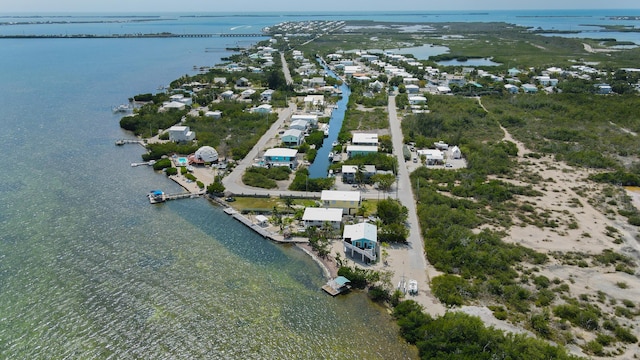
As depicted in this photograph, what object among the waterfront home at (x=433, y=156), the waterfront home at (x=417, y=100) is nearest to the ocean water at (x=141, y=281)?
the waterfront home at (x=433, y=156)

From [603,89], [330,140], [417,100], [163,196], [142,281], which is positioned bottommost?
[330,140]

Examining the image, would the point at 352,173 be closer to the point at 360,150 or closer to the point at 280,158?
the point at 360,150

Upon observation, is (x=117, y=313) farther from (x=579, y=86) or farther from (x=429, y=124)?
(x=579, y=86)

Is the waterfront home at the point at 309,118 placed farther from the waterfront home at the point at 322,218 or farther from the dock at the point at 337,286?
the dock at the point at 337,286

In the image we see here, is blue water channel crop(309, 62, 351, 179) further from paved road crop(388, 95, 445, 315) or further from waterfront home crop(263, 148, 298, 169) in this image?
paved road crop(388, 95, 445, 315)

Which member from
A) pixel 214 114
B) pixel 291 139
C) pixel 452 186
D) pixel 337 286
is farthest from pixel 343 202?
pixel 214 114
